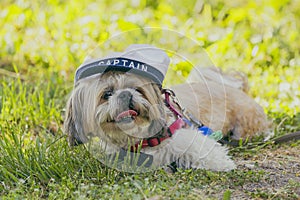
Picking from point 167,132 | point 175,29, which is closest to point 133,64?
point 167,132

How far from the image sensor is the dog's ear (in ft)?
12.5

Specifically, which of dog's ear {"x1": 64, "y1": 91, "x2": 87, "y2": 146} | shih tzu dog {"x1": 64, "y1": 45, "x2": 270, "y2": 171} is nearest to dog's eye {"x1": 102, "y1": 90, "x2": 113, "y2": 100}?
shih tzu dog {"x1": 64, "y1": 45, "x2": 270, "y2": 171}

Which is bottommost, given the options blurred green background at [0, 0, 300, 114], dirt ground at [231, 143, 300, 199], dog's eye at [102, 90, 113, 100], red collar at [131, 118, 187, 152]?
dirt ground at [231, 143, 300, 199]

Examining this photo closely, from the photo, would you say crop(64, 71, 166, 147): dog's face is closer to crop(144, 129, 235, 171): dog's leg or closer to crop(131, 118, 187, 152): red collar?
crop(131, 118, 187, 152): red collar

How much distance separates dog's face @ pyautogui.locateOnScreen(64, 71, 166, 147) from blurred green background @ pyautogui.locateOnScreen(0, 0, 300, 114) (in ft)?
7.59

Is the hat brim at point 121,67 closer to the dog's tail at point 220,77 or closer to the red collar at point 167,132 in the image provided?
the red collar at point 167,132

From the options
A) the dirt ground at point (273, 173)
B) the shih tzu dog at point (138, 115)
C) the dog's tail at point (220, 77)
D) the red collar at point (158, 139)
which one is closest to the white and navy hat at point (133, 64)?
the shih tzu dog at point (138, 115)

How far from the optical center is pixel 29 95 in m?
5.29

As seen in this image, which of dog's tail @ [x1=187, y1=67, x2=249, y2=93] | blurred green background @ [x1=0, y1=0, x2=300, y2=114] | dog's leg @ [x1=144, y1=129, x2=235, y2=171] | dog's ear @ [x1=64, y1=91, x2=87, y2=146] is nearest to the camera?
dog's ear @ [x1=64, y1=91, x2=87, y2=146]

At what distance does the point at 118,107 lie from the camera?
3490mm

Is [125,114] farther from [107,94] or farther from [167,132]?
[167,132]

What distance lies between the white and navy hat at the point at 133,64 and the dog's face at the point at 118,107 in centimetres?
5

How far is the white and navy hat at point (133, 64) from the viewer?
3.49 meters

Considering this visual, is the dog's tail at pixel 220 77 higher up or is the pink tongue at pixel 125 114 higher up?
the dog's tail at pixel 220 77
